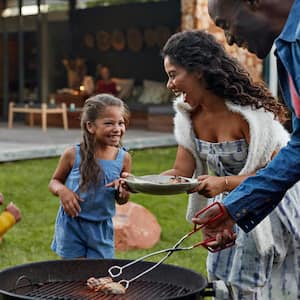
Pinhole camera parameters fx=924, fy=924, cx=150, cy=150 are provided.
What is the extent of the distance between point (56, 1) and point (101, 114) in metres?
17.0

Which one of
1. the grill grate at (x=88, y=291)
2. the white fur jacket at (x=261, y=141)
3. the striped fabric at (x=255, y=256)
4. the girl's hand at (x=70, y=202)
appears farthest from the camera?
the girl's hand at (x=70, y=202)

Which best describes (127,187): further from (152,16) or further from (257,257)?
(152,16)

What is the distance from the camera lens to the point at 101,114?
194 inches

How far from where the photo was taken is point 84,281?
3.79 meters

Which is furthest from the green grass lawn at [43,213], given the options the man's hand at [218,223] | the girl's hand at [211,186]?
the man's hand at [218,223]

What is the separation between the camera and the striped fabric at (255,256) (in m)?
4.12

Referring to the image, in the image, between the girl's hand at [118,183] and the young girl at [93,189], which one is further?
the young girl at [93,189]

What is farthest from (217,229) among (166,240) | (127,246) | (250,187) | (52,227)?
(52,227)

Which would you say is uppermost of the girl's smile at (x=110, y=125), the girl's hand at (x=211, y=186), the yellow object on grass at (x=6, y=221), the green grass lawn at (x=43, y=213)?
the girl's smile at (x=110, y=125)

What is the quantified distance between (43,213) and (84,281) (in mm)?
5008

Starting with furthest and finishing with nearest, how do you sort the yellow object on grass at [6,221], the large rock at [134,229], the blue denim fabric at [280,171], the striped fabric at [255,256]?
the large rock at [134,229], the yellow object on grass at [6,221], the striped fabric at [255,256], the blue denim fabric at [280,171]

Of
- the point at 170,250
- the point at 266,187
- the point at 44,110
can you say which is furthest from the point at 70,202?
the point at 44,110

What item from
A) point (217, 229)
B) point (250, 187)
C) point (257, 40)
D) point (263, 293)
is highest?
point (257, 40)

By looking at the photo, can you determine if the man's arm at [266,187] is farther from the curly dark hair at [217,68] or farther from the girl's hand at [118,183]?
the curly dark hair at [217,68]
